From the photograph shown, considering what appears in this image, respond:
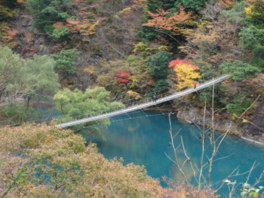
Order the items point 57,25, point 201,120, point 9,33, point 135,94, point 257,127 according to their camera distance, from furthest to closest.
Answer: point 9,33, point 57,25, point 135,94, point 201,120, point 257,127

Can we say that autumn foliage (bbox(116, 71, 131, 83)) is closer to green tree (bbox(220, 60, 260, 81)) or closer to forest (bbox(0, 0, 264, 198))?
forest (bbox(0, 0, 264, 198))

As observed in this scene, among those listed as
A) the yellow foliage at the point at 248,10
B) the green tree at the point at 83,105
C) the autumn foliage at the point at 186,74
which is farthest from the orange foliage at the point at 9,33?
the yellow foliage at the point at 248,10

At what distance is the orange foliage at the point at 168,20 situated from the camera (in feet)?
47.2

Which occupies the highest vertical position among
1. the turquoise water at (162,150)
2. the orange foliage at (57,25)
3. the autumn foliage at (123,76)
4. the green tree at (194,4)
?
the green tree at (194,4)

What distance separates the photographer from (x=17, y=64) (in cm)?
1052

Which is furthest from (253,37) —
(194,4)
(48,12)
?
(48,12)

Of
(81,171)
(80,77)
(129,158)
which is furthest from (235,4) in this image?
(81,171)

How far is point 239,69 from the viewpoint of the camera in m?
10.8

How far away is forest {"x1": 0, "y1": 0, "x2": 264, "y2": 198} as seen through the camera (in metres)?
5.01

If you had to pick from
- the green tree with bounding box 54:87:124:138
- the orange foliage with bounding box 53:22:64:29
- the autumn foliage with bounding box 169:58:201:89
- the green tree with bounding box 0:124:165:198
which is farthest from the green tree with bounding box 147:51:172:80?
the green tree with bounding box 0:124:165:198

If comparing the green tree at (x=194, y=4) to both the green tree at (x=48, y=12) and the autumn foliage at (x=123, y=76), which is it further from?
the green tree at (x=48, y=12)

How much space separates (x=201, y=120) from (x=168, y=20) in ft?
18.2

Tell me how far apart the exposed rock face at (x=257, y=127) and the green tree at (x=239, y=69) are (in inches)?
61.5

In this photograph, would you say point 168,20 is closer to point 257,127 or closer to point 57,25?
point 257,127
